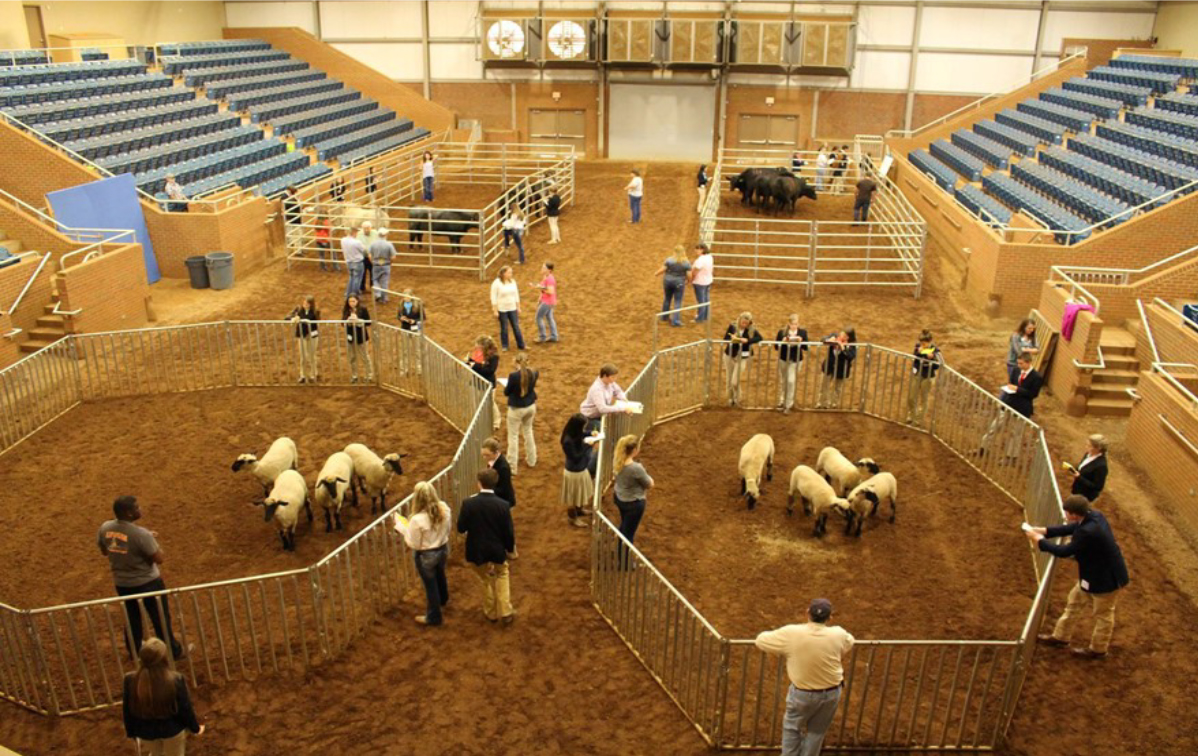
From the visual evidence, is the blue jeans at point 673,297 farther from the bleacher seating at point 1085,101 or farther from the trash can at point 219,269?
the bleacher seating at point 1085,101

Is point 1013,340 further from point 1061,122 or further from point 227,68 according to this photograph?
point 227,68

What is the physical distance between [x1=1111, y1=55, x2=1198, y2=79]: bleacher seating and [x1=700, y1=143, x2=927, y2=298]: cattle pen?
337 inches

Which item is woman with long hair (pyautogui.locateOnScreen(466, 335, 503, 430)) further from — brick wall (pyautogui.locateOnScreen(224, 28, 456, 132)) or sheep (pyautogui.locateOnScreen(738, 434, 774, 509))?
brick wall (pyautogui.locateOnScreen(224, 28, 456, 132))

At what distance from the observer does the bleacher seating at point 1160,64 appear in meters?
26.9

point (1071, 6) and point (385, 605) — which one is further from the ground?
point (1071, 6)

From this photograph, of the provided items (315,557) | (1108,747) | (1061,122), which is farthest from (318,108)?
(1108,747)

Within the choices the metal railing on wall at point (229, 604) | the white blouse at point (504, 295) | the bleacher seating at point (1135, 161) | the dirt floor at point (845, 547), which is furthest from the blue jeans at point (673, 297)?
the bleacher seating at point (1135, 161)

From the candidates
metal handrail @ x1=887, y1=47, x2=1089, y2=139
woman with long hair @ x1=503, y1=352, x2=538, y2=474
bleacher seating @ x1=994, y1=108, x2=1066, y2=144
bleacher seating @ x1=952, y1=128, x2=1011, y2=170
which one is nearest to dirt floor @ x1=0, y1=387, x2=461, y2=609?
woman with long hair @ x1=503, y1=352, x2=538, y2=474

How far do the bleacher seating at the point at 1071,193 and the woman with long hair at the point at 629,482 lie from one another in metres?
14.0

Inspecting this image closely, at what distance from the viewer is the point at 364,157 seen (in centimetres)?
3077

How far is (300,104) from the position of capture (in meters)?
32.5

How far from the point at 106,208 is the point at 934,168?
22118 mm

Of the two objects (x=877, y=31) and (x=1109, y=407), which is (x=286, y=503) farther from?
(x=877, y=31)

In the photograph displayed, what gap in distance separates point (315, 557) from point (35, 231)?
11761 millimetres
